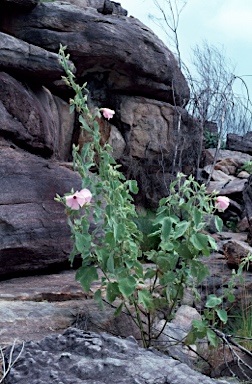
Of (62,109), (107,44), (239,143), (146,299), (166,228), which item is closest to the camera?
(166,228)

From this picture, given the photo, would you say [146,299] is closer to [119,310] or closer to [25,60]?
[119,310]

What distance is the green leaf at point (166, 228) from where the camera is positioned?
2752mm

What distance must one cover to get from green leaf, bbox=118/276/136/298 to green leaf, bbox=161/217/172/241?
11.4 inches

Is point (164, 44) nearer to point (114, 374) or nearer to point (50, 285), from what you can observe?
point (50, 285)

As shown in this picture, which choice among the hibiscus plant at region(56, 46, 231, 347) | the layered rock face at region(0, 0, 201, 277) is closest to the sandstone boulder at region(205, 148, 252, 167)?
the layered rock face at region(0, 0, 201, 277)

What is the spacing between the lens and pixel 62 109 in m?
7.41

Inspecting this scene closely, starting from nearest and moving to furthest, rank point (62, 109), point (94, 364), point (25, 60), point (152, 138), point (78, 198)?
point (94, 364)
point (78, 198)
point (25, 60)
point (62, 109)
point (152, 138)

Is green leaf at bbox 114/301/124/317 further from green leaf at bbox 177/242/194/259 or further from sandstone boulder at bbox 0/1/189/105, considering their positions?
sandstone boulder at bbox 0/1/189/105

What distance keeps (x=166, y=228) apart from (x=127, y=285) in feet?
1.22

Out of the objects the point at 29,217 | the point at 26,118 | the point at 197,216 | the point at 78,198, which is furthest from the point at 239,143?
the point at 78,198

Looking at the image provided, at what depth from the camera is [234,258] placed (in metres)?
5.82

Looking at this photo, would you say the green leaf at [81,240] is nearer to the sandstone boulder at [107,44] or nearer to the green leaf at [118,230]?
the green leaf at [118,230]

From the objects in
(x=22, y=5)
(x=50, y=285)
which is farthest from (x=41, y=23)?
(x=50, y=285)

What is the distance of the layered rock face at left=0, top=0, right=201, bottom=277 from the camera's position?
457cm
